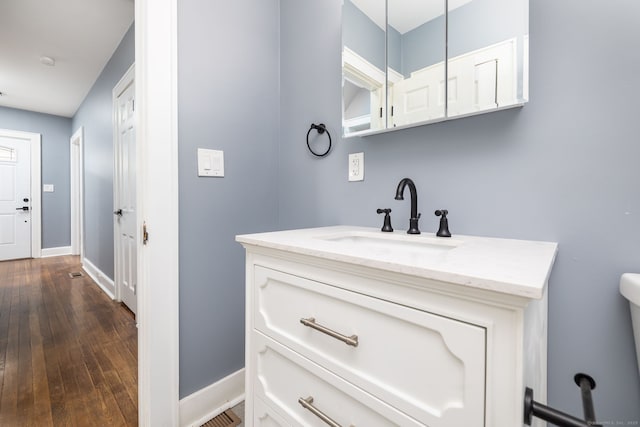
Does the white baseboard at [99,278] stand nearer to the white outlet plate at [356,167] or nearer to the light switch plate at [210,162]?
the light switch plate at [210,162]

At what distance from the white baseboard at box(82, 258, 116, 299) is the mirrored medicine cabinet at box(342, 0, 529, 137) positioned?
316cm

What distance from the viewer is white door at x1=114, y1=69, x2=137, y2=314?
2.49 metres

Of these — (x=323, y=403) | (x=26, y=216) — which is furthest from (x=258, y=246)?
(x=26, y=216)

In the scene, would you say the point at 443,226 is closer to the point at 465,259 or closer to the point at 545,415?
the point at 465,259

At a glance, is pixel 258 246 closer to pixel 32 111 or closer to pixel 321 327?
pixel 321 327

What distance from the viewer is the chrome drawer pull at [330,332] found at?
2.06ft

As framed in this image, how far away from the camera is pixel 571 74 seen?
0.80 metres

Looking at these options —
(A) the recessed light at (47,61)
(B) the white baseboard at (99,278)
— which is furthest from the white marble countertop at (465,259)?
(A) the recessed light at (47,61)

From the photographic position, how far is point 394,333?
0.57 metres

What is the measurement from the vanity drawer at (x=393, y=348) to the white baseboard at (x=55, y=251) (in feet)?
20.3

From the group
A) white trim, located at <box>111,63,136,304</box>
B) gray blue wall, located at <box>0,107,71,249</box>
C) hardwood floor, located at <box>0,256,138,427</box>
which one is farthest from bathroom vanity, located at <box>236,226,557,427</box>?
gray blue wall, located at <box>0,107,71,249</box>

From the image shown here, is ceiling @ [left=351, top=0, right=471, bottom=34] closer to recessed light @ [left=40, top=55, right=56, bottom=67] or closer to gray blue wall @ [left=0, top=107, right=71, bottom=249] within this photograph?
recessed light @ [left=40, top=55, right=56, bottom=67]

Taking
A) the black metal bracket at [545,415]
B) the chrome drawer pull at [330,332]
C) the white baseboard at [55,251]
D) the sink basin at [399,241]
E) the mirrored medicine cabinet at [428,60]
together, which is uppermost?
the mirrored medicine cabinet at [428,60]

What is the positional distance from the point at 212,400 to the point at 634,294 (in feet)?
5.11
